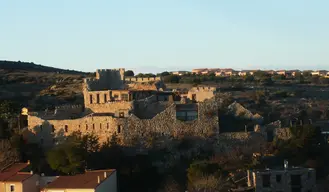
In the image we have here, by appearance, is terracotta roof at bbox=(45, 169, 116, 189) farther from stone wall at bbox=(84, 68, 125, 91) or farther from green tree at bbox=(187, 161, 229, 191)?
stone wall at bbox=(84, 68, 125, 91)

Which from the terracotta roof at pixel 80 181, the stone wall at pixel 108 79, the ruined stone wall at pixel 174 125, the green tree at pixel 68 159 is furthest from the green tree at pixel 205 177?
the stone wall at pixel 108 79

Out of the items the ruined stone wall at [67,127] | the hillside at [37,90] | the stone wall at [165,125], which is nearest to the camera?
the stone wall at [165,125]

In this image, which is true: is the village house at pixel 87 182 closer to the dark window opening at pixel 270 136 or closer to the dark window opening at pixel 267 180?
the dark window opening at pixel 267 180

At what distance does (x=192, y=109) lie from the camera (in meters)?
33.3

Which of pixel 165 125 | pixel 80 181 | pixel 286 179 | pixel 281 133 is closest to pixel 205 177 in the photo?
pixel 286 179

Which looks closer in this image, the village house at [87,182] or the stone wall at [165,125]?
the village house at [87,182]

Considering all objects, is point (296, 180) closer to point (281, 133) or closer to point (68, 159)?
point (281, 133)

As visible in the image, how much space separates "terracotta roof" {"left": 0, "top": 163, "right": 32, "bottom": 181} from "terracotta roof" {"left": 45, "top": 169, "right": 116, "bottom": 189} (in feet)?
6.02

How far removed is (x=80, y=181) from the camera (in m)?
28.8

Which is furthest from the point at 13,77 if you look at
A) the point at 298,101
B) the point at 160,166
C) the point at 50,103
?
the point at 160,166

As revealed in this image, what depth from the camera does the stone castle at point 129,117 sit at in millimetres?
32500

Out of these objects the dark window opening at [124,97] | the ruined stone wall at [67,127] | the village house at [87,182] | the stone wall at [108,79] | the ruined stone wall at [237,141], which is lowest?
the village house at [87,182]

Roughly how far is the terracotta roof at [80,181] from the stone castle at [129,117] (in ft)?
11.4

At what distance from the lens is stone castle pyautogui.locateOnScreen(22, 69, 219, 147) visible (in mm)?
32500
